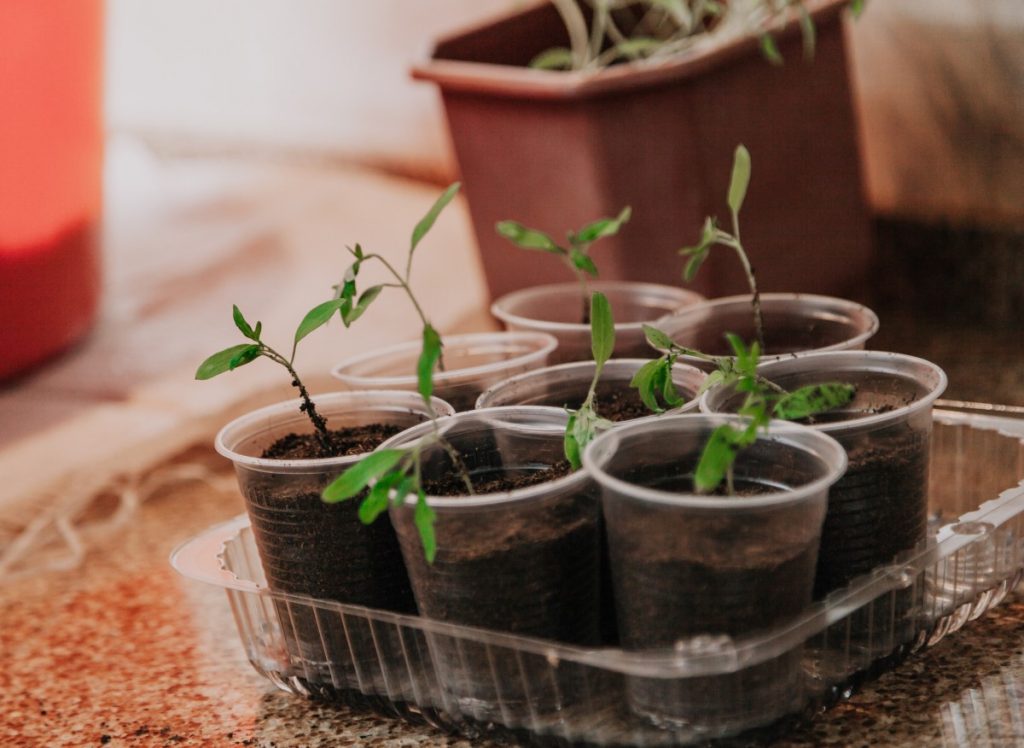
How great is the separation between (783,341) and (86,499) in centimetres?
61

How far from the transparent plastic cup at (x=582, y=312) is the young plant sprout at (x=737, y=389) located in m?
0.14

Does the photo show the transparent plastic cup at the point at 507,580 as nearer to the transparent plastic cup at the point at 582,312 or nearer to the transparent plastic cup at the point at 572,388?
the transparent plastic cup at the point at 572,388

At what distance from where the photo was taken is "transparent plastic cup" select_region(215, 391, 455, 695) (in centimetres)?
60

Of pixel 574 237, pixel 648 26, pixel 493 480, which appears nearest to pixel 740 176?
pixel 574 237

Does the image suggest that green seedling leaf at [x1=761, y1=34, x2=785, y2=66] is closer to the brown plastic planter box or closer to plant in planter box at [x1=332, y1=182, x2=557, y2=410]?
the brown plastic planter box

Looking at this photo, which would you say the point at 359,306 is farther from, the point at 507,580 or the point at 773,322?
the point at 773,322

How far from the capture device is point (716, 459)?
49 cm

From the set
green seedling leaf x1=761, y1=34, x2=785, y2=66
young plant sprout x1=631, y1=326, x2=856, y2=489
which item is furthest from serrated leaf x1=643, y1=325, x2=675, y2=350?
green seedling leaf x1=761, y1=34, x2=785, y2=66

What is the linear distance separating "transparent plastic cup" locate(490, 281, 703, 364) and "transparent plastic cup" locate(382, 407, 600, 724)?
21cm

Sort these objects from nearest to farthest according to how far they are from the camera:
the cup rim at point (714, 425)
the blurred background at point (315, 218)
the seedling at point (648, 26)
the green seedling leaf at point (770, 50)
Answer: the cup rim at point (714, 425) < the green seedling leaf at point (770, 50) < the seedling at point (648, 26) < the blurred background at point (315, 218)

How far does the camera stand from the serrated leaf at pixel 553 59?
103 cm

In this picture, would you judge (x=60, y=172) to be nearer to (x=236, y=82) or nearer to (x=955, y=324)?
(x=236, y=82)

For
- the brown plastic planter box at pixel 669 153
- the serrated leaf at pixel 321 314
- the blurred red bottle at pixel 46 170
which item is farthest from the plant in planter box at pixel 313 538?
the blurred red bottle at pixel 46 170

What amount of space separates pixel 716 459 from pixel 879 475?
117 millimetres
